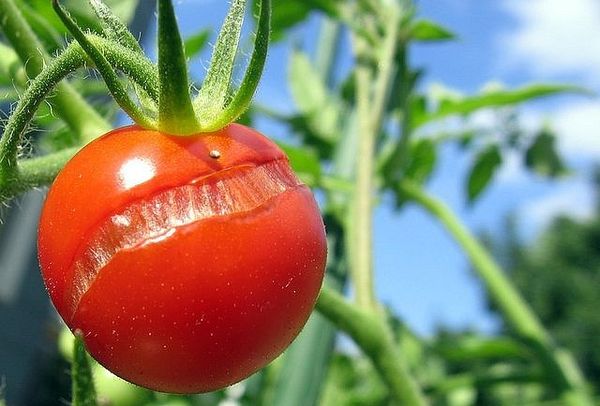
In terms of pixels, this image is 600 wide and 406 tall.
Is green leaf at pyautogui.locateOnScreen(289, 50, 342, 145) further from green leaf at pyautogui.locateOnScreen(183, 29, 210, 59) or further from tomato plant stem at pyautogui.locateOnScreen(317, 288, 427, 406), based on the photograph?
tomato plant stem at pyautogui.locateOnScreen(317, 288, 427, 406)

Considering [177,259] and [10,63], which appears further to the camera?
[10,63]

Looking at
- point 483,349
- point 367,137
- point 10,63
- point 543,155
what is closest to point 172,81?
point 10,63

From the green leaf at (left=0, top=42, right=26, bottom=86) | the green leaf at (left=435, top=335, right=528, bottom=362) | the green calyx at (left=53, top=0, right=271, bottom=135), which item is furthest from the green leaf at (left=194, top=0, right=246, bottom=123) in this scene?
the green leaf at (left=435, top=335, right=528, bottom=362)

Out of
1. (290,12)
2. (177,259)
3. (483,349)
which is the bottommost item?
(483,349)

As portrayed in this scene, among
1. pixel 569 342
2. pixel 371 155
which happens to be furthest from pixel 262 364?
pixel 569 342

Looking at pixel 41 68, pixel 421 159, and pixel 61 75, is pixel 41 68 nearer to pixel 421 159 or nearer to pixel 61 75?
pixel 61 75

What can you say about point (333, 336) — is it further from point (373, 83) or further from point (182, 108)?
point (182, 108)

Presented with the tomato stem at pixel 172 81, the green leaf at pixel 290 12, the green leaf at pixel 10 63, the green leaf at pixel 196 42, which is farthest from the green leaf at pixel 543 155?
the tomato stem at pixel 172 81
